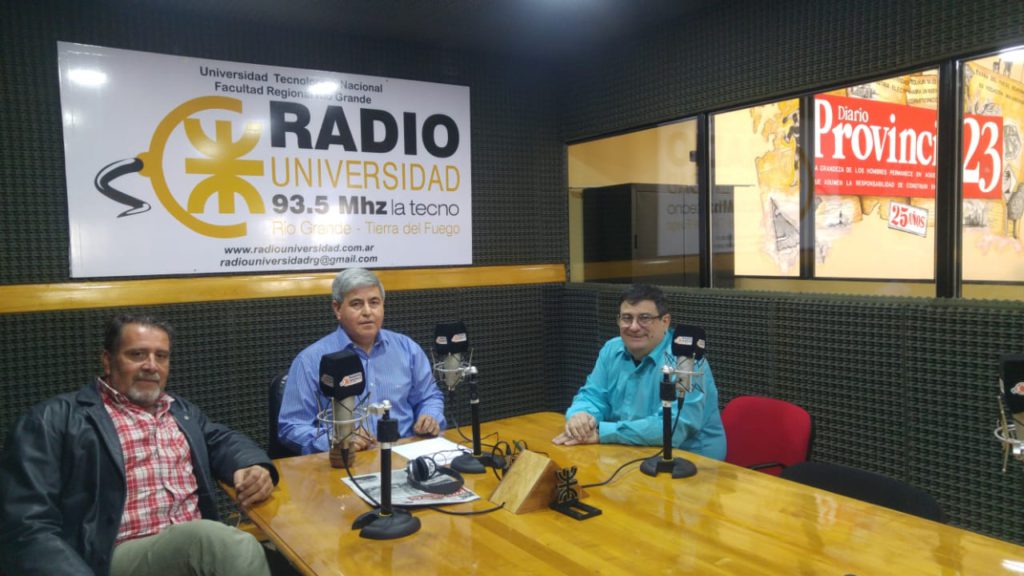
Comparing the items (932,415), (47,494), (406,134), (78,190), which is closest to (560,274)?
(406,134)

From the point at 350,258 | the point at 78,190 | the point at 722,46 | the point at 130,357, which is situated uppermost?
the point at 722,46

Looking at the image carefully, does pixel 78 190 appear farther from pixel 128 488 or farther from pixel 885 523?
pixel 885 523

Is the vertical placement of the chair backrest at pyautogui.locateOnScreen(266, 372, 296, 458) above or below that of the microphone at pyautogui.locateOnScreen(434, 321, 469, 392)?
below

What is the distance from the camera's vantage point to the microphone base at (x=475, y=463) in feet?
8.02

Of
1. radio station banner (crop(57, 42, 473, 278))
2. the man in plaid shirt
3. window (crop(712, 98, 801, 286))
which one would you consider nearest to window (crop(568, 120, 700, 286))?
window (crop(712, 98, 801, 286))

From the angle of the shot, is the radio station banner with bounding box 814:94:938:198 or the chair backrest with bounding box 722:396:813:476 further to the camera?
the radio station banner with bounding box 814:94:938:198

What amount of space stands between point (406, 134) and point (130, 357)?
2.99m

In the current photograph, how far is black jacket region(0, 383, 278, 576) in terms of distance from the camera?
77.9 inches

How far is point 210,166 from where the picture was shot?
4348mm

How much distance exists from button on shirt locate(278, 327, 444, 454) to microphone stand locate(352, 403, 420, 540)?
1.05m

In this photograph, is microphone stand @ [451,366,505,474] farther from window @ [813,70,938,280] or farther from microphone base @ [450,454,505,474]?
window @ [813,70,938,280]

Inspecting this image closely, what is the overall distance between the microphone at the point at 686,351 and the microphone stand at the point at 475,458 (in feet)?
2.29

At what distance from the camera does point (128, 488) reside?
2.29m

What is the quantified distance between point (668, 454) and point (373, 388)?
155 cm
